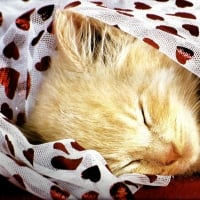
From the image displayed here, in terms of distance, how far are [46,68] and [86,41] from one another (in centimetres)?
12

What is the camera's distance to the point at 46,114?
45.6 inches

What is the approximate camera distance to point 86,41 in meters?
1.13

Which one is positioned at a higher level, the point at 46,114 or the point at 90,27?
the point at 90,27

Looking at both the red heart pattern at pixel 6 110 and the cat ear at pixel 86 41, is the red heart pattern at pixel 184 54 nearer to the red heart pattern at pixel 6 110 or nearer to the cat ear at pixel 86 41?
the cat ear at pixel 86 41

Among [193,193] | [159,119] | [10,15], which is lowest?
[193,193]

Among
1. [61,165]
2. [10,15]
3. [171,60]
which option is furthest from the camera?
[10,15]

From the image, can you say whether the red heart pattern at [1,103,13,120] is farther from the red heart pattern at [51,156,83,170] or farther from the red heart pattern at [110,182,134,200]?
the red heart pattern at [110,182,134,200]

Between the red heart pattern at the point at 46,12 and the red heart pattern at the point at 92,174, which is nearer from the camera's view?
the red heart pattern at the point at 92,174

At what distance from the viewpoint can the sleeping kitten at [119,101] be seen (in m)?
1.08

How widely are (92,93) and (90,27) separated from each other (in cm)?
14

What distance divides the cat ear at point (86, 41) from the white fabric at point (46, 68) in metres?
0.03

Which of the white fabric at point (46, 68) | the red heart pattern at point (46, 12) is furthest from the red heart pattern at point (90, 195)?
the red heart pattern at point (46, 12)

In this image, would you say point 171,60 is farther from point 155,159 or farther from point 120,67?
point 155,159

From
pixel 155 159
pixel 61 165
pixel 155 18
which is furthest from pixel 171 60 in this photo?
pixel 61 165
